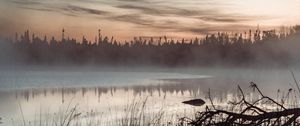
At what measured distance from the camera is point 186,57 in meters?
122

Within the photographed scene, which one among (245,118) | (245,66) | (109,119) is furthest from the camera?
(245,66)

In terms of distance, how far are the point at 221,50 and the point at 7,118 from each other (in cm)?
10343

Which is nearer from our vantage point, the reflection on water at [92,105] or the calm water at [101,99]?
the calm water at [101,99]

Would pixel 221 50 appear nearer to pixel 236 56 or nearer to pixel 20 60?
pixel 236 56

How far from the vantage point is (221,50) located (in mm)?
117625

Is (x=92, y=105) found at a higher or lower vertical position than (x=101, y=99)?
higher

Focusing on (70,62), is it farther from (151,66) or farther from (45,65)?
(151,66)

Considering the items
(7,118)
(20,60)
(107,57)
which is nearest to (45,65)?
(20,60)

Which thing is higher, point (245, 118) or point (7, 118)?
point (245, 118)

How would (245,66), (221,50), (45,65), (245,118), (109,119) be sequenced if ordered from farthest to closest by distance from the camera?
(45,65), (221,50), (245,66), (109,119), (245,118)

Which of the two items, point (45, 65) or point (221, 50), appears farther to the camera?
point (45, 65)

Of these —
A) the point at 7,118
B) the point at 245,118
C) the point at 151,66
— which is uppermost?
the point at 245,118

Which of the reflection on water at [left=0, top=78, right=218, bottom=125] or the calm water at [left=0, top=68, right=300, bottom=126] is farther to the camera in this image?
the reflection on water at [left=0, top=78, right=218, bottom=125]

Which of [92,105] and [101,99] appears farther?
[101,99]
